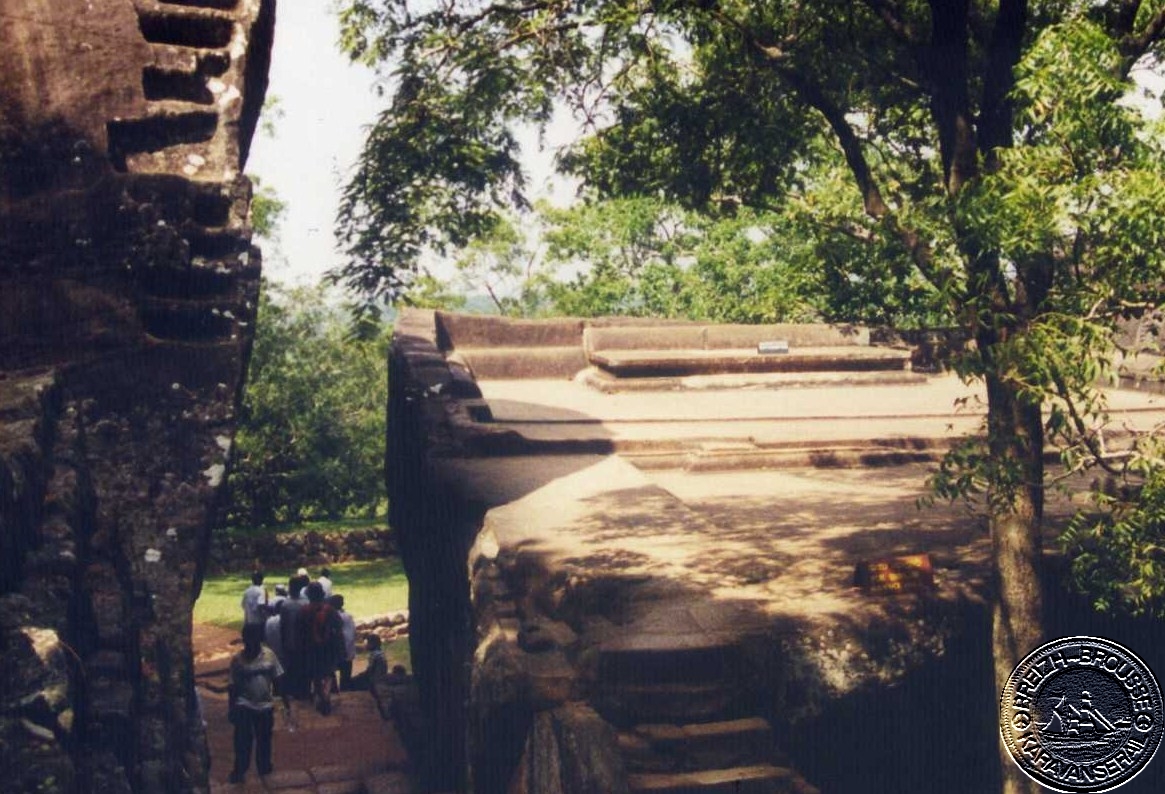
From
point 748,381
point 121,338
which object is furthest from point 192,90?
point 748,381

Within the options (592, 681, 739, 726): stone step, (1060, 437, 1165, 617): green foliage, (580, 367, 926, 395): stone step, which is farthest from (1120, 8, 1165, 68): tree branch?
(580, 367, 926, 395): stone step

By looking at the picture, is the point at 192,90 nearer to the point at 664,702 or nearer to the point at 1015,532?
the point at 664,702

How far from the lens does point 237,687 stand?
303 inches

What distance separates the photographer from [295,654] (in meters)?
9.46

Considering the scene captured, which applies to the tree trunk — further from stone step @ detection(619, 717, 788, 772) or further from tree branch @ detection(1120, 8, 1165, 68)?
tree branch @ detection(1120, 8, 1165, 68)

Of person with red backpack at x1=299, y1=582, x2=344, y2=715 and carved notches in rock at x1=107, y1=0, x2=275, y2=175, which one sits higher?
carved notches in rock at x1=107, y1=0, x2=275, y2=175

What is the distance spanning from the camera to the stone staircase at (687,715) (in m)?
4.32

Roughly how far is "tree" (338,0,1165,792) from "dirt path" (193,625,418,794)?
11.2ft

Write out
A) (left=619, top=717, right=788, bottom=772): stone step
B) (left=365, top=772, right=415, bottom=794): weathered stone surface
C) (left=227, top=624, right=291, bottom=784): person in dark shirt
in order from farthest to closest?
(left=365, top=772, right=415, bottom=794): weathered stone surface
(left=227, top=624, right=291, bottom=784): person in dark shirt
(left=619, top=717, right=788, bottom=772): stone step

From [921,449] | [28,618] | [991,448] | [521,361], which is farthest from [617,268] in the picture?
[28,618]

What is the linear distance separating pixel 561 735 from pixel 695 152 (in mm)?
3984

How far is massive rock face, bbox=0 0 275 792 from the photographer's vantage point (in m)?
4.37

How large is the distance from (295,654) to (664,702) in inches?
223

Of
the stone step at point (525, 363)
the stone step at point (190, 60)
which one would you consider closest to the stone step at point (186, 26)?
the stone step at point (190, 60)
